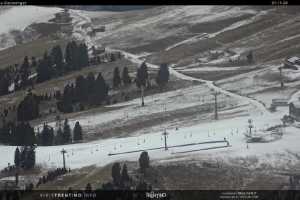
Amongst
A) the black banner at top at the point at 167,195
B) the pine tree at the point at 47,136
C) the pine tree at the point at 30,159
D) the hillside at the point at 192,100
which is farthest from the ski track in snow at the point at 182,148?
the black banner at top at the point at 167,195

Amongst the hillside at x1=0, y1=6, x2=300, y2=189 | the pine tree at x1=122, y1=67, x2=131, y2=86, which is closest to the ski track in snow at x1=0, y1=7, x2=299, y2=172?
the hillside at x1=0, y1=6, x2=300, y2=189

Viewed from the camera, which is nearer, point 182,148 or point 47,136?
point 182,148

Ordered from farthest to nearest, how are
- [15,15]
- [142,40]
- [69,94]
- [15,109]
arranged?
[15,15], [142,40], [69,94], [15,109]

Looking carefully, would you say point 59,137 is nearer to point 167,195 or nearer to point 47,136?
point 47,136

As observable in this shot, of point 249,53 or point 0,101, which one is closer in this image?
point 0,101

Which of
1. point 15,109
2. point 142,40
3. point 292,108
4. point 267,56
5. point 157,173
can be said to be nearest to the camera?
point 157,173

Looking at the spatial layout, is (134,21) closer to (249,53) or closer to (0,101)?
(249,53)

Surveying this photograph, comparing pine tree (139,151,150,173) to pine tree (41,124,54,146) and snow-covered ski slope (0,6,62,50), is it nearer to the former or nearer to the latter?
pine tree (41,124,54,146)

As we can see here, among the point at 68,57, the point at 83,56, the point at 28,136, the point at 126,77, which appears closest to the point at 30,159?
the point at 28,136

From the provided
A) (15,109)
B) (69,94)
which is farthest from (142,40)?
(15,109)
